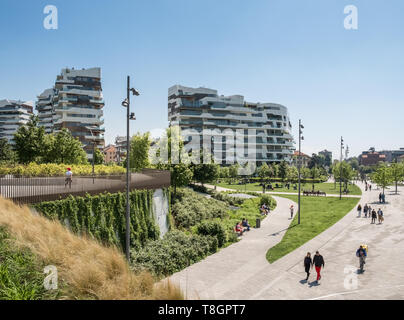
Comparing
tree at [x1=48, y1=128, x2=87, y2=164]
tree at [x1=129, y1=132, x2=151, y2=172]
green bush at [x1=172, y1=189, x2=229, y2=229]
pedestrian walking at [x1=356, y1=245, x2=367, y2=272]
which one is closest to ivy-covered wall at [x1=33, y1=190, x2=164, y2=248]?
green bush at [x1=172, y1=189, x2=229, y2=229]

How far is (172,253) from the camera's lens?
15.6 meters

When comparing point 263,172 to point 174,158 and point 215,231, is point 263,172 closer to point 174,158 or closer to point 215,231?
point 174,158

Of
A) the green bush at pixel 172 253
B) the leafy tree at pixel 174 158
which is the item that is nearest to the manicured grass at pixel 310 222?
the green bush at pixel 172 253

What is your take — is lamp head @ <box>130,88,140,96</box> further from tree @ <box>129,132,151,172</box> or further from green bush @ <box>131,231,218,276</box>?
tree @ <box>129,132,151,172</box>

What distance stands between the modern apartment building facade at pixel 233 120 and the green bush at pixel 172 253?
2605 inches

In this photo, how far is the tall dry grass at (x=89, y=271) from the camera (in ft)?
14.2

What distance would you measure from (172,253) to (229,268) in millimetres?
3211

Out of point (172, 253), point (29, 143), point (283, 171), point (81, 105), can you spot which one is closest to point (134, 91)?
point (172, 253)

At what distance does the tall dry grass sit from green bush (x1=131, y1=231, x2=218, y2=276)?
279 inches

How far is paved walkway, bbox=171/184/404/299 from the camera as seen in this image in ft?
36.8

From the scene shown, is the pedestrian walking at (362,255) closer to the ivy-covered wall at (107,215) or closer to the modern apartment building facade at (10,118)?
the ivy-covered wall at (107,215)

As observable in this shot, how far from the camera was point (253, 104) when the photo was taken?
326 ft

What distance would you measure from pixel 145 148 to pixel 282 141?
214 ft
